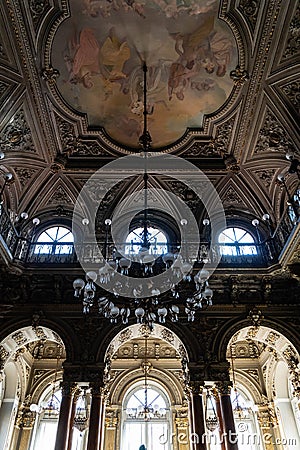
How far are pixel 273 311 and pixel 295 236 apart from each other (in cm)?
252

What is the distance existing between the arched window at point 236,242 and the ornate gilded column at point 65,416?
5.73m

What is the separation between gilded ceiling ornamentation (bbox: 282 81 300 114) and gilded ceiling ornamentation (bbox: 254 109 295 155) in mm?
628

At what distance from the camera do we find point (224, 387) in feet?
29.5

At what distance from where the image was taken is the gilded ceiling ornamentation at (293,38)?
7656 millimetres

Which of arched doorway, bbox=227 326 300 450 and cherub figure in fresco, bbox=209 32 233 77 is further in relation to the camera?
arched doorway, bbox=227 326 300 450

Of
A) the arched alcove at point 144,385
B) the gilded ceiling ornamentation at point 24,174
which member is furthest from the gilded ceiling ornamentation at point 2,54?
the arched alcove at point 144,385

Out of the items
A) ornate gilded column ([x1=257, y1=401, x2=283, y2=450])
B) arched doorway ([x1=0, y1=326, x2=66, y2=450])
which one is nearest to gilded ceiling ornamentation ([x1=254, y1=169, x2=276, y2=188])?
ornate gilded column ([x1=257, y1=401, x2=283, y2=450])

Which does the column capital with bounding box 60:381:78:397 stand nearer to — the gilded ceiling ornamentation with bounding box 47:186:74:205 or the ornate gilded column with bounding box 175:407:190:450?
the ornate gilded column with bounding box 175:407:190:450

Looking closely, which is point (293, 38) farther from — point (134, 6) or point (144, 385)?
point (144, 385)

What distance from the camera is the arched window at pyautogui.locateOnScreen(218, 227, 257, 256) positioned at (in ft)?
36.7

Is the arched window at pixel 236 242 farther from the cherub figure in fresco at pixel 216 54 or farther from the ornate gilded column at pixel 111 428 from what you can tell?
the ornate gilded column at pixel 111 428

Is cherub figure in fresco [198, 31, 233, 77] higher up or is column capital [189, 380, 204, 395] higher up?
cherub figure in fresco [198, 31, 233, 77]

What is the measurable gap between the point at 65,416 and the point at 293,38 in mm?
10276

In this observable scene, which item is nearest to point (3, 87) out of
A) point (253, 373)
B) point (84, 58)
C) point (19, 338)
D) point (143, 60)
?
point (84, 58)
